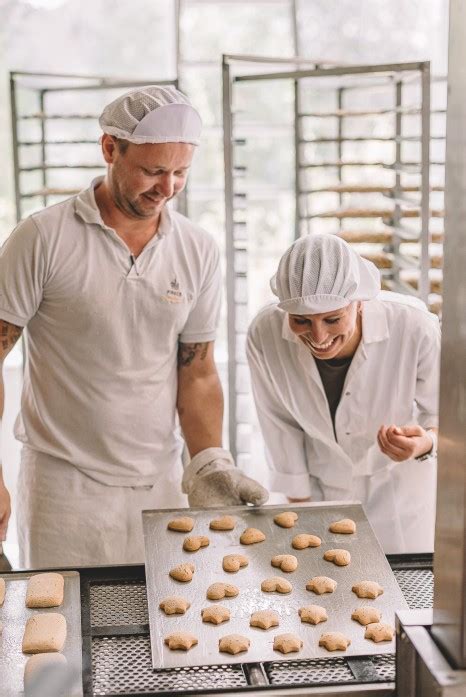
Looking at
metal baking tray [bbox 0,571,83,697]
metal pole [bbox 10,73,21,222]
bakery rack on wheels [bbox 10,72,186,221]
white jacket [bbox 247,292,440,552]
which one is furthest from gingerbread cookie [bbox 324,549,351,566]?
metal pole [bbox 10,73,21,222]

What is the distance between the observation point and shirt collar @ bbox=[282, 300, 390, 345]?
238 cm

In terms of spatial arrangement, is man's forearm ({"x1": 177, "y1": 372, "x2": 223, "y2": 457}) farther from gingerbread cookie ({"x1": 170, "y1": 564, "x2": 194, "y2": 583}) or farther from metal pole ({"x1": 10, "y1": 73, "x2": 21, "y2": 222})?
metal pole ({"x1": 10, "y1": 73, "x2": 21, "y2": 222})

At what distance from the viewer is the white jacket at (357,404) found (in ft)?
7.90

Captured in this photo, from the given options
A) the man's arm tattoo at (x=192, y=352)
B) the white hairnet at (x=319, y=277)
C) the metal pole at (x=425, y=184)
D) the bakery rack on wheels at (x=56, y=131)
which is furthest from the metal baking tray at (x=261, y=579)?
the bakery rack on wheels at (x=56, y=131)

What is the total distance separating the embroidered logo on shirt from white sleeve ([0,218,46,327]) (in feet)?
1.12

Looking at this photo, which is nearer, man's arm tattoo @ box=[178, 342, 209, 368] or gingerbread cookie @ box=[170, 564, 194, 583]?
gingerbread cookie @ box=[170, 564, 194, 583]

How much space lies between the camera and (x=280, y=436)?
2492 mm

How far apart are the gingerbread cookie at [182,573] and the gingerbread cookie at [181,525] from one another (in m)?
0.16

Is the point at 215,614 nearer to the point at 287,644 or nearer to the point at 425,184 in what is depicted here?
the point at 287,644

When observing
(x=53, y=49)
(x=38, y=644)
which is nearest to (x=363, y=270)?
(x=38, y=644)

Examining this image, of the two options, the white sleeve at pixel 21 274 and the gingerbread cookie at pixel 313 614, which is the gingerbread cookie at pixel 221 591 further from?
the white sleeve at pixel 21 274

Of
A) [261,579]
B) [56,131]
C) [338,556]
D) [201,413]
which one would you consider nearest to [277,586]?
[261,579]

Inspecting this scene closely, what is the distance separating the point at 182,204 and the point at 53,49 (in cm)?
197

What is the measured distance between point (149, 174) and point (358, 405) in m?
0.84
